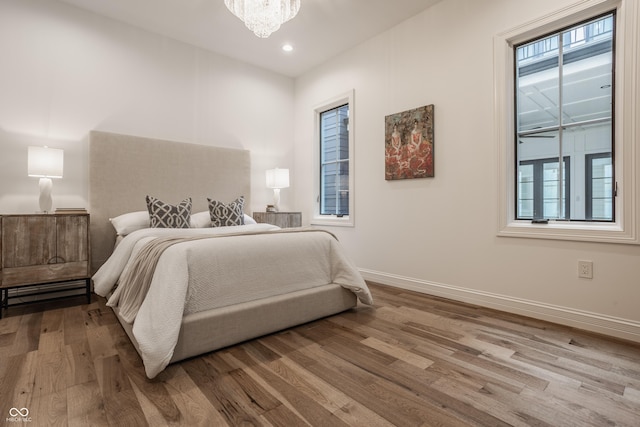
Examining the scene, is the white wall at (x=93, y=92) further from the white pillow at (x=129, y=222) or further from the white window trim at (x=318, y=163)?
the white window trim at (x=318, y=163)

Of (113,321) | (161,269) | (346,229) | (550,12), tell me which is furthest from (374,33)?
(113,321)

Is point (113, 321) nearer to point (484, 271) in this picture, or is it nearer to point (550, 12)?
point (484, 271)

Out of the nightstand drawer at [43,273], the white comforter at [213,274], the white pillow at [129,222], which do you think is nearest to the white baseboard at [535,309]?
the white comforter at [213,274]

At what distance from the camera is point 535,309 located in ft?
8.14

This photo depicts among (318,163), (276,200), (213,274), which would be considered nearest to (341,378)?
(213,274)

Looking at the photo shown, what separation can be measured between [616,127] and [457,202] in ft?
3.90

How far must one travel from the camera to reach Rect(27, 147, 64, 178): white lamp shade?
2.67 metres

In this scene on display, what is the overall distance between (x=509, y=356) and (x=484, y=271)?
3.45 feet

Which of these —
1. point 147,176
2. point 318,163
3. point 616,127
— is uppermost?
point 318,163

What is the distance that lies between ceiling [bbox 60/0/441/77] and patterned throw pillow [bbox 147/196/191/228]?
190 centimetres

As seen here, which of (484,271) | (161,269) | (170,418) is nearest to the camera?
(170,418)

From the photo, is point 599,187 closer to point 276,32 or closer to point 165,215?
point 276,32

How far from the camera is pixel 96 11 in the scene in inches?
127

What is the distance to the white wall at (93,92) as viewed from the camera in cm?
288
